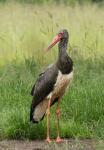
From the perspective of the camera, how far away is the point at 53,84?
8711 millimetres

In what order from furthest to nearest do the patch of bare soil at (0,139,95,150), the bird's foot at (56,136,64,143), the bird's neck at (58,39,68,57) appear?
the bird's neck at (58,39,68,57), the bird's foot at (56,136,64,143), the patch of bare soil at (0,139,95,150)

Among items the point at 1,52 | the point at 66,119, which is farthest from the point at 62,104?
the point at 1,52

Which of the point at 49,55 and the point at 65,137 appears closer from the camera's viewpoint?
the point at 65,137

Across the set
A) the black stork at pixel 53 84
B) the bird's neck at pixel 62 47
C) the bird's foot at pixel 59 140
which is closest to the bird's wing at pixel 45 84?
the black stork at pixel 53 84

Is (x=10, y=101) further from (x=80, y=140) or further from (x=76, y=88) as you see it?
(x=80, y=140)

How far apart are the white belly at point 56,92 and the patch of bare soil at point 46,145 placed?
0.35m

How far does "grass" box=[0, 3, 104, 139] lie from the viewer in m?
8.87

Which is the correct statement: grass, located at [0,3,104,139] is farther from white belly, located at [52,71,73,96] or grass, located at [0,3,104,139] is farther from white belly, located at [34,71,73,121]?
white belly, located at [52,71,73,96]

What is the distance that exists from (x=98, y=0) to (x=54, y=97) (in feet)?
48.6

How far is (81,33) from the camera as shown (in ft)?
46.1

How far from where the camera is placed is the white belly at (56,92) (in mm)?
8641

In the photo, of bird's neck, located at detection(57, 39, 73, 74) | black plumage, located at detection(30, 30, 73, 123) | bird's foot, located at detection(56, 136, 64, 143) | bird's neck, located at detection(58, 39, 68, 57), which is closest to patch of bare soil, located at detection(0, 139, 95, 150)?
bird's foot, located at detection(56, 136, 64, 143)

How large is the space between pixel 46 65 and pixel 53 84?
386cm

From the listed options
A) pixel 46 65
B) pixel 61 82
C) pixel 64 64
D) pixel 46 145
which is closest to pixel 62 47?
pixel 64 64
